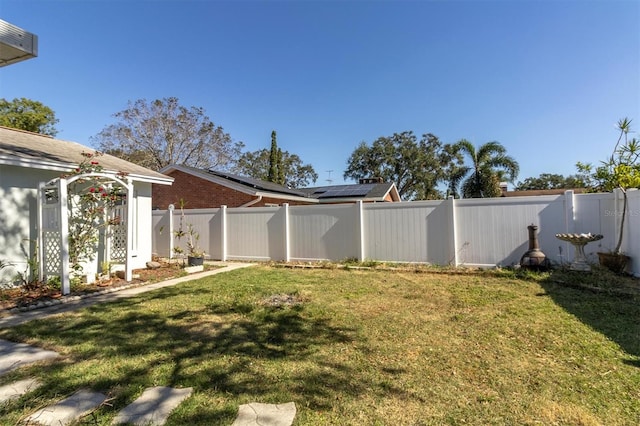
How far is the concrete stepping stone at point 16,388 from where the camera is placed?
2574 millimetres

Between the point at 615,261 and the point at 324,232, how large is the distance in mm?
6707

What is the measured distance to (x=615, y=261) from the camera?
6574 mm

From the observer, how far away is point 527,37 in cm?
901

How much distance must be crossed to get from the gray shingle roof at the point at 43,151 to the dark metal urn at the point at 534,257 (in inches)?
380

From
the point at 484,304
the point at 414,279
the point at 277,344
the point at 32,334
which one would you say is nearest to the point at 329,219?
the point at 414,279

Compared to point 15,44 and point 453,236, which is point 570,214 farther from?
point 15,44

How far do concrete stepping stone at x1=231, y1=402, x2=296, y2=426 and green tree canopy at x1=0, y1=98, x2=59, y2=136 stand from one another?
3061 cm

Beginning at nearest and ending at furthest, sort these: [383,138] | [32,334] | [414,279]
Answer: [32,334] → [414,279] → [383,138]

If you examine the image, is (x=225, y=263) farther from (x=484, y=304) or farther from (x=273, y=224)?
(x=484, y=304)

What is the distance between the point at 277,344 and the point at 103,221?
5.98 m

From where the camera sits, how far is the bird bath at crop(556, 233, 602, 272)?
670cm

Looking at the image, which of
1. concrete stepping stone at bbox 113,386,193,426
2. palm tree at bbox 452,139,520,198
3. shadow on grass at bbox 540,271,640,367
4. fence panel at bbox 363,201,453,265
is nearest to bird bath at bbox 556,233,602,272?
shadow on grass at bbox 540,271,640,367

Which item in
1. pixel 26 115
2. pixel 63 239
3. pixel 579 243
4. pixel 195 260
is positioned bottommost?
pixel 195 260

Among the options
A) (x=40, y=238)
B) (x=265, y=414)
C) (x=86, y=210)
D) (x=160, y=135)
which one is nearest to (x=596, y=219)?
(x=265, y=414)
